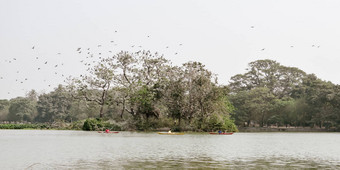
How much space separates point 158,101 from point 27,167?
44.2m

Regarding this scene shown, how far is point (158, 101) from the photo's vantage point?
62750mm

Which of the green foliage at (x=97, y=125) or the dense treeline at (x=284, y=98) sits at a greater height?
the dense treeline at (x=284, y=98)

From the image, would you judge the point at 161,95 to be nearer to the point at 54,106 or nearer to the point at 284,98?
the point at 284,98

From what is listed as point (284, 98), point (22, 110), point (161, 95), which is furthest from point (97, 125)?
point (22, 110)

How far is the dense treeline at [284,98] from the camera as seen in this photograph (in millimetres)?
75938

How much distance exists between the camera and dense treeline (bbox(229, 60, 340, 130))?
249ft

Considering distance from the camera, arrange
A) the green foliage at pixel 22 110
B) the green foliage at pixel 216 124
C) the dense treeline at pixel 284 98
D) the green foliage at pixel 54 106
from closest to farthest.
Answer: the green foliage at pixel 216 124
the dense treeline at pixel 284 98
the green foliage at pixel 54 106
the green foliage at pixel 22 110

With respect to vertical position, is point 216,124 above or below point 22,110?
below

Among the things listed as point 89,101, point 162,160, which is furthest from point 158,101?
point 162,160

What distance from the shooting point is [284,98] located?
9031 cm

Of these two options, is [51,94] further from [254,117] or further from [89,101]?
[254,117]

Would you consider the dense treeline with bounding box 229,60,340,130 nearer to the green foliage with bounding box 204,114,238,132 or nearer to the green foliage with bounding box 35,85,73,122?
the green foliage with bounding box 204,114,238,132

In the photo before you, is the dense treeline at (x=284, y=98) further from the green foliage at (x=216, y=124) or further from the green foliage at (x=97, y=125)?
the green foliage at (x=97, y=125)

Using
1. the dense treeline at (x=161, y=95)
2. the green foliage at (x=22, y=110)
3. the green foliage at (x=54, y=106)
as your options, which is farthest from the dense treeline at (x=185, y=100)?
the green foliage at (x=22, y=110)
